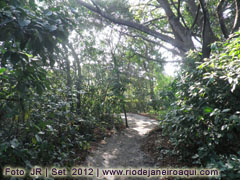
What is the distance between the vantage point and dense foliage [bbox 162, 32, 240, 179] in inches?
89.1

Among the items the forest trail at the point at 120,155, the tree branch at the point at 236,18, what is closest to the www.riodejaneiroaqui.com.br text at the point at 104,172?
the forest trail at the point at 120,155

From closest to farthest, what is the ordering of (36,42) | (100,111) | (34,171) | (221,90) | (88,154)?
(36,42)
(34,171)
(221,90)
(88,154)
(100,111)

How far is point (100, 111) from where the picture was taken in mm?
6465

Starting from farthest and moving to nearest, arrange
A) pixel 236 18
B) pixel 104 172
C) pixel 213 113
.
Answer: pixel 236 18 < pixel 104 172 < pixel 213 113

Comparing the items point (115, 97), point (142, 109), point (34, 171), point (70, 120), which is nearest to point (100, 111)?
point (115, 97)

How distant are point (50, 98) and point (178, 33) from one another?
4.57 m

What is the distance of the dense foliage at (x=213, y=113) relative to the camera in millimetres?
2264

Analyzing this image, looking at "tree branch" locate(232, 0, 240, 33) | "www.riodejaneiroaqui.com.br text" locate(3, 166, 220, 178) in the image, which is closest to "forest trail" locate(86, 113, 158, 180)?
"www.riodejaneiroaqui.com.br text" locate(3, 166, 220, 178)

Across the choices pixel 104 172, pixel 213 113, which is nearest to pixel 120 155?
pixel 104 172

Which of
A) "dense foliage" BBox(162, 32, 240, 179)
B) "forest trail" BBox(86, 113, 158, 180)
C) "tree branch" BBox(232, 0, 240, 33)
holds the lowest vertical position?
"forest trail" BBox(86, 113, 158, 180)

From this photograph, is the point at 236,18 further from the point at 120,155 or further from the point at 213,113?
the point at 120,155

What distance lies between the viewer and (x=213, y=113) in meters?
2.23

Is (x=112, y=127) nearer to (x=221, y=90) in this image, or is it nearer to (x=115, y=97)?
(x=115, y=97)

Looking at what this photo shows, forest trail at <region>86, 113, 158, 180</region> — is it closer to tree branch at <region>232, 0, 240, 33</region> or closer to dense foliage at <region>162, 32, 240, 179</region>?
dense foliage at <region>162, 32, 240, 179</region>
